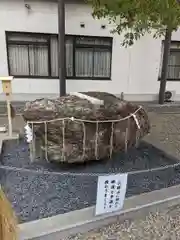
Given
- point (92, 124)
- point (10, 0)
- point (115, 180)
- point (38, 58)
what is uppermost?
point (10, 0)

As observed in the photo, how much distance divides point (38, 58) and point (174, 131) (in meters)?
5.58

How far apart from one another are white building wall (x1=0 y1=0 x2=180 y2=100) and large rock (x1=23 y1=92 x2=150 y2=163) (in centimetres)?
550

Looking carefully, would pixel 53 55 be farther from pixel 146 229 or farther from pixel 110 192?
pixel 146 229

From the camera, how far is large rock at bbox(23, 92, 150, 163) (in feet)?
12.0

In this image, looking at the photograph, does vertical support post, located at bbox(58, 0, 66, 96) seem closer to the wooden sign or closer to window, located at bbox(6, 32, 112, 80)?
window, located at bbox(6, 32, 112, 80)

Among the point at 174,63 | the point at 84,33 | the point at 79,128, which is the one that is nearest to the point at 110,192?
the point at 79,128

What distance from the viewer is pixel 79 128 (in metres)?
3.67

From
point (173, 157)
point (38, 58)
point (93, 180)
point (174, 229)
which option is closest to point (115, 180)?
point (174, 229)

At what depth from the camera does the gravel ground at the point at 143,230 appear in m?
2.60

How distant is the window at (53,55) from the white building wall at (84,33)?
0.22 m

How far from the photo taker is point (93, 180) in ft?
12.3

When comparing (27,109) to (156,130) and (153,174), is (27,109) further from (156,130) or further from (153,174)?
(156,130)

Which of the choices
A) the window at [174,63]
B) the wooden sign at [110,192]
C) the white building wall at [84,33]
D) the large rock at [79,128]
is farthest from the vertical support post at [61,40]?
the wooden sign at [110,192]

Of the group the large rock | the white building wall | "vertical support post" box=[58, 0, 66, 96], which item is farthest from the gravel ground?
the white building wall
